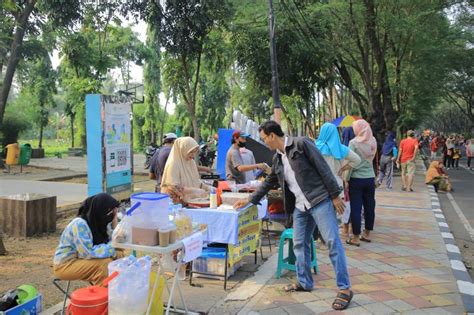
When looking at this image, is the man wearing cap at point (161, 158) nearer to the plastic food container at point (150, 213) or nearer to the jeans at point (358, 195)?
the jeans at point (358, 195)

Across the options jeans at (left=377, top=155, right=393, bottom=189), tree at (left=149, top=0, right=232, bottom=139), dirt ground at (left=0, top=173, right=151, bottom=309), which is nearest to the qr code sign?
dirt ground at (left=0, top=173, right=151, bottom=309)

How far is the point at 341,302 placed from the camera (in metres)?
4.06

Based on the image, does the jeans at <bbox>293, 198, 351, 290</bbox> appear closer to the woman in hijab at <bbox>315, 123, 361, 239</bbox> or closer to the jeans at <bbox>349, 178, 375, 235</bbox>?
the woman in hijab at <bbox>315, 123, 361, 239</bbox>

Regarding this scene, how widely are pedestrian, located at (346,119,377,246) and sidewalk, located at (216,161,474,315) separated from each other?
0.46 meters

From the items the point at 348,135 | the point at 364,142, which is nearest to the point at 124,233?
the point at 364,142

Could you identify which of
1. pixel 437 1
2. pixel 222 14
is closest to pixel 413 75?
pixel 437 1

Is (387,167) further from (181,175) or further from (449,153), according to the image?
(449,153)

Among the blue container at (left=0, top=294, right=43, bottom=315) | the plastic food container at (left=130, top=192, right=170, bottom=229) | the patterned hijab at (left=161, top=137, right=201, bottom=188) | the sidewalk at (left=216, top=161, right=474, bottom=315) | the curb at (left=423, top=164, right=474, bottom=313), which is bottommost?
the curb at (left=423, top=164, right=474, bottom=313)

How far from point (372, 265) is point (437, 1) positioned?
14.1m

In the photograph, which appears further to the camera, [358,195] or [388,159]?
[388,159]

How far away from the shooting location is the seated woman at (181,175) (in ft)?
16.8

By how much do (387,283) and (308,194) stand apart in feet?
5.37

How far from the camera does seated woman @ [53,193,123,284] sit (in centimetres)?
365

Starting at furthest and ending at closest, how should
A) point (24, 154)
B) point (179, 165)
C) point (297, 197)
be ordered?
point (24, 154), point (179, 165), point (297, 197)
